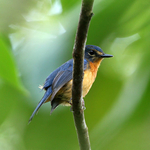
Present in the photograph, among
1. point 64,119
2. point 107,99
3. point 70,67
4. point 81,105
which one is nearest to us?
point 107,99

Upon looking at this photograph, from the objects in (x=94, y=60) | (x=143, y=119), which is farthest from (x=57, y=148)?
(x=94, y=60)

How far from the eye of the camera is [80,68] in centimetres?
197

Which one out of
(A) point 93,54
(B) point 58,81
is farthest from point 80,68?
(A) point 93,54

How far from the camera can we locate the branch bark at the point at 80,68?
1.20m

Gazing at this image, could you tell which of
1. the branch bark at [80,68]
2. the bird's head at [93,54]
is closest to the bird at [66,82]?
the bird's head at [93,54]

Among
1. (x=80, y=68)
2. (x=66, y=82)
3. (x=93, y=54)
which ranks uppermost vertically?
(x=93, y=54)

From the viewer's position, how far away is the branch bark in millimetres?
1197

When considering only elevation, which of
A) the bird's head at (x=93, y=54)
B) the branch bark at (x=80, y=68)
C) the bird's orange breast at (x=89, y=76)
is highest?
the bird's head at (x=93, y=54)

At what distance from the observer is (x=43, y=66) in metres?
1.50

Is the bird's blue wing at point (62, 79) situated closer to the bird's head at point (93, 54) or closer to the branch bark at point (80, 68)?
the bird's head at point (93, 54)

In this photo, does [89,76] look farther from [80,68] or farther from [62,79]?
[80,68]

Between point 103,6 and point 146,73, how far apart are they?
396 mm

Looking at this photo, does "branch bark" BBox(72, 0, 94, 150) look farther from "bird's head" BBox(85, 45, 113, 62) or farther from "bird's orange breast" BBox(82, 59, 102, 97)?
"bird's head" BBox(85, 45, 113, 62)

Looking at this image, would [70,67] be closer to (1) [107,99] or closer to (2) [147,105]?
(1) [107,99]
